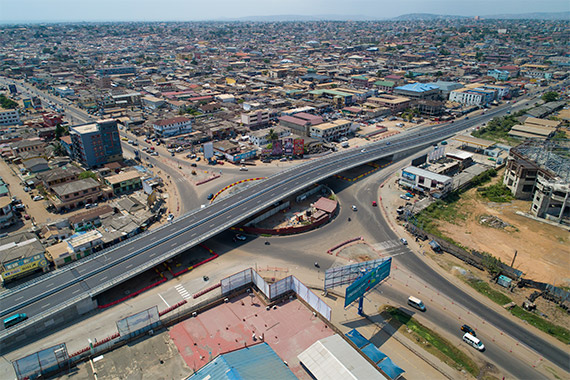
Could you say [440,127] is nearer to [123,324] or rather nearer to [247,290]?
[247,290]

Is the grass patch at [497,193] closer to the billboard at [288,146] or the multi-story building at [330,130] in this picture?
the multi-story building at [330,130]

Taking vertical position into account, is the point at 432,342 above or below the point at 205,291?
below

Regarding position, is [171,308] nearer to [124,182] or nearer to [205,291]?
[205,291]

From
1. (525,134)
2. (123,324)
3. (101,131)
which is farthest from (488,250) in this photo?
(101,131)

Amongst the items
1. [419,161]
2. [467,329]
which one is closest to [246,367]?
[467,329]

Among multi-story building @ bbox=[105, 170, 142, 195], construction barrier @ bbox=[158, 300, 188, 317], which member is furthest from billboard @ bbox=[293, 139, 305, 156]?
construction barrier @ bbox=[158, 300, 188, 317]

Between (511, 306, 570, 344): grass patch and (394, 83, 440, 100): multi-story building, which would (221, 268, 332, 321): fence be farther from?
(394, 83, 440, 100): multi-story building

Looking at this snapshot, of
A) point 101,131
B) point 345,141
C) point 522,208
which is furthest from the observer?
point 345,141
